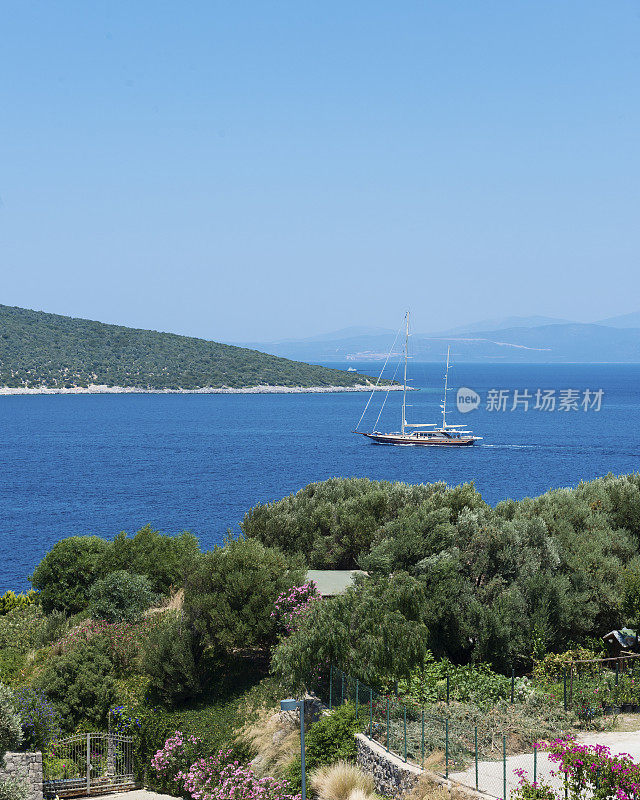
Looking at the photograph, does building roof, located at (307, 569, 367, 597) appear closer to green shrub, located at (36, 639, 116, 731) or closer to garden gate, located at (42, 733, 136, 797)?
green shrub, located at (36, 639, 116, 731)

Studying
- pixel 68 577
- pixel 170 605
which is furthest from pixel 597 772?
pixel 68 577

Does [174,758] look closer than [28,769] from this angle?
No

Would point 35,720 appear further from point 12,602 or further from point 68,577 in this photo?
point 12,602

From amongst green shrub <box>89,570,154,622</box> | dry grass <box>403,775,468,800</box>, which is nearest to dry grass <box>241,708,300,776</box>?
dry grass <box>403,775,468,800</box>

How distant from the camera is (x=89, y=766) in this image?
68.4ft

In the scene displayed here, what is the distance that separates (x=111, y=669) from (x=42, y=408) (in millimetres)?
172561

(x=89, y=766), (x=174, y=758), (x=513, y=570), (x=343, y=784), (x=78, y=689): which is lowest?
(x=89, y=766)

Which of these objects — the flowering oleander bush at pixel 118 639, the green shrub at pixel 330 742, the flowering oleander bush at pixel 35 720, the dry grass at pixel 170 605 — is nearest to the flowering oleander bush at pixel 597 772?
the green shrub at pixel 330 742

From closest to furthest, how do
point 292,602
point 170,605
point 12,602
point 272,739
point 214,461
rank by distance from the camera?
point 272,739 < point 292,602 < point 170,605 < point 12,602 < point 214,461

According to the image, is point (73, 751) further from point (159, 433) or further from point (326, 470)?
point (159, 433)

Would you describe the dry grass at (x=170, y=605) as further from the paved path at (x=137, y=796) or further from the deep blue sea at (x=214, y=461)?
the deep blue sea at (x=214, y=461)

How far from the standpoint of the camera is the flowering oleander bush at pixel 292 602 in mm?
23078

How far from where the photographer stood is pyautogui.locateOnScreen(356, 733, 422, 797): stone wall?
1557 centimetres

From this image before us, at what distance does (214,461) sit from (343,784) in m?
92.4
